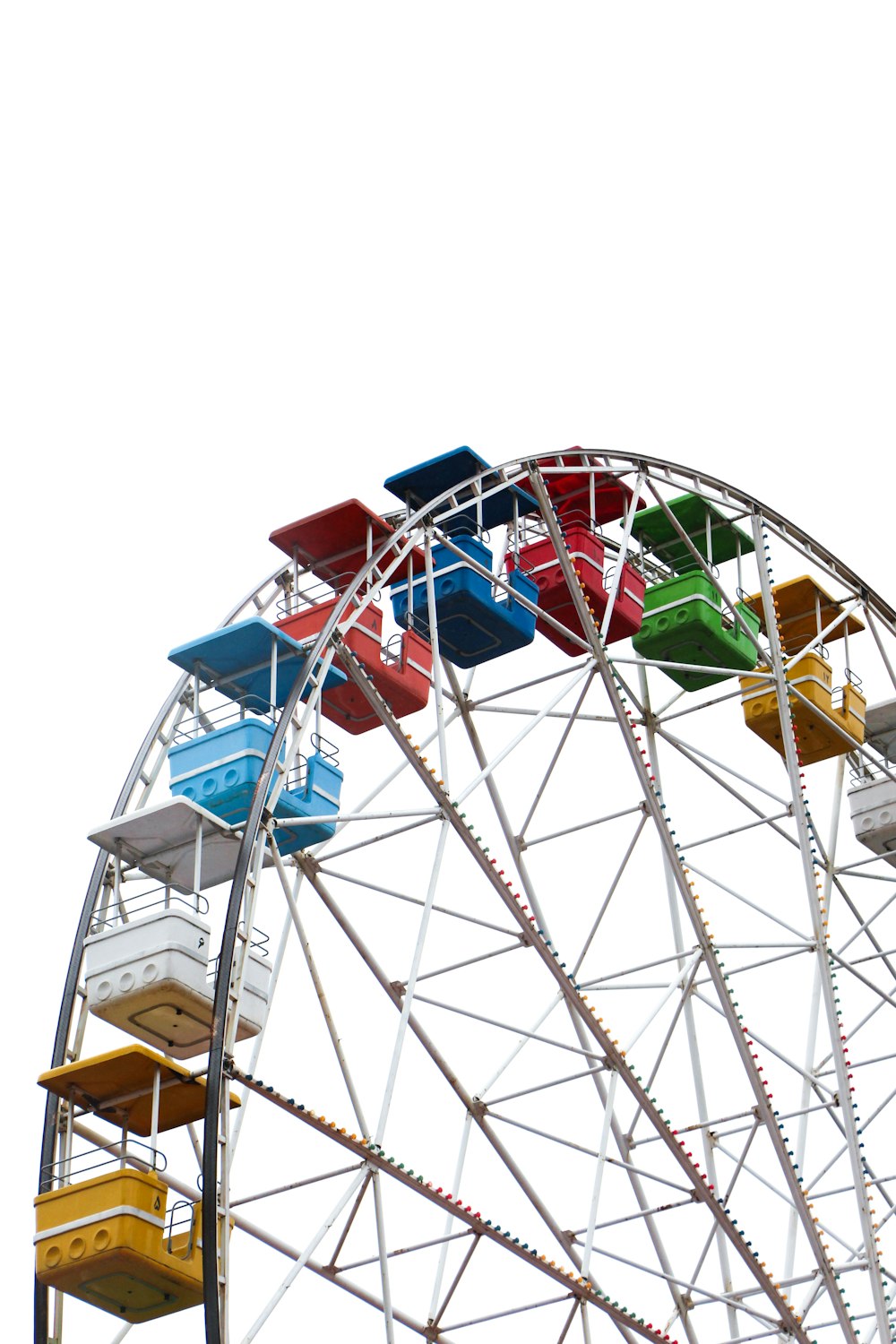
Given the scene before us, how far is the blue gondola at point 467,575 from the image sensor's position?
2664cm

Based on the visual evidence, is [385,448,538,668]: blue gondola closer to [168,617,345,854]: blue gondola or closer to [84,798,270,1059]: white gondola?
[168,617,345,854]: blue gondola

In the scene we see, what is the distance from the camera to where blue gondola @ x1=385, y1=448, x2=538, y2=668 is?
1049 inches

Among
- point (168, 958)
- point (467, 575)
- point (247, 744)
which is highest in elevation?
point (467, 575)

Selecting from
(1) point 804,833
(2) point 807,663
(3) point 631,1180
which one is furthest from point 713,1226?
(2) point 807,663

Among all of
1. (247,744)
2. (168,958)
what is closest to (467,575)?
(247,744)

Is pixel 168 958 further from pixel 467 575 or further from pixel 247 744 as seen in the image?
pixel 467 575

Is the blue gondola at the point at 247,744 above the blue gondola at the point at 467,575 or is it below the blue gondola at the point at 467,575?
below

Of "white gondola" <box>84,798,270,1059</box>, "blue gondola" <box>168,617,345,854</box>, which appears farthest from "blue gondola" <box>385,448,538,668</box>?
"white gondola" <box>84,798,270,1059</box>

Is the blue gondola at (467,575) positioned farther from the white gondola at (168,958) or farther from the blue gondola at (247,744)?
the white gondola at (168,958)

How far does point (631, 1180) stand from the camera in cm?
2952

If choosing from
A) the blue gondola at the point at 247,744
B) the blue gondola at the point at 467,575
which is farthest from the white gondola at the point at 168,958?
the blue gondola at the point at 467,575

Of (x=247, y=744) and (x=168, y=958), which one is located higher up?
(x=247, y=744)

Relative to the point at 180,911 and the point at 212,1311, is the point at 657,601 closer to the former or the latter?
the point at 180,911

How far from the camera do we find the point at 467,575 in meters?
26.8
